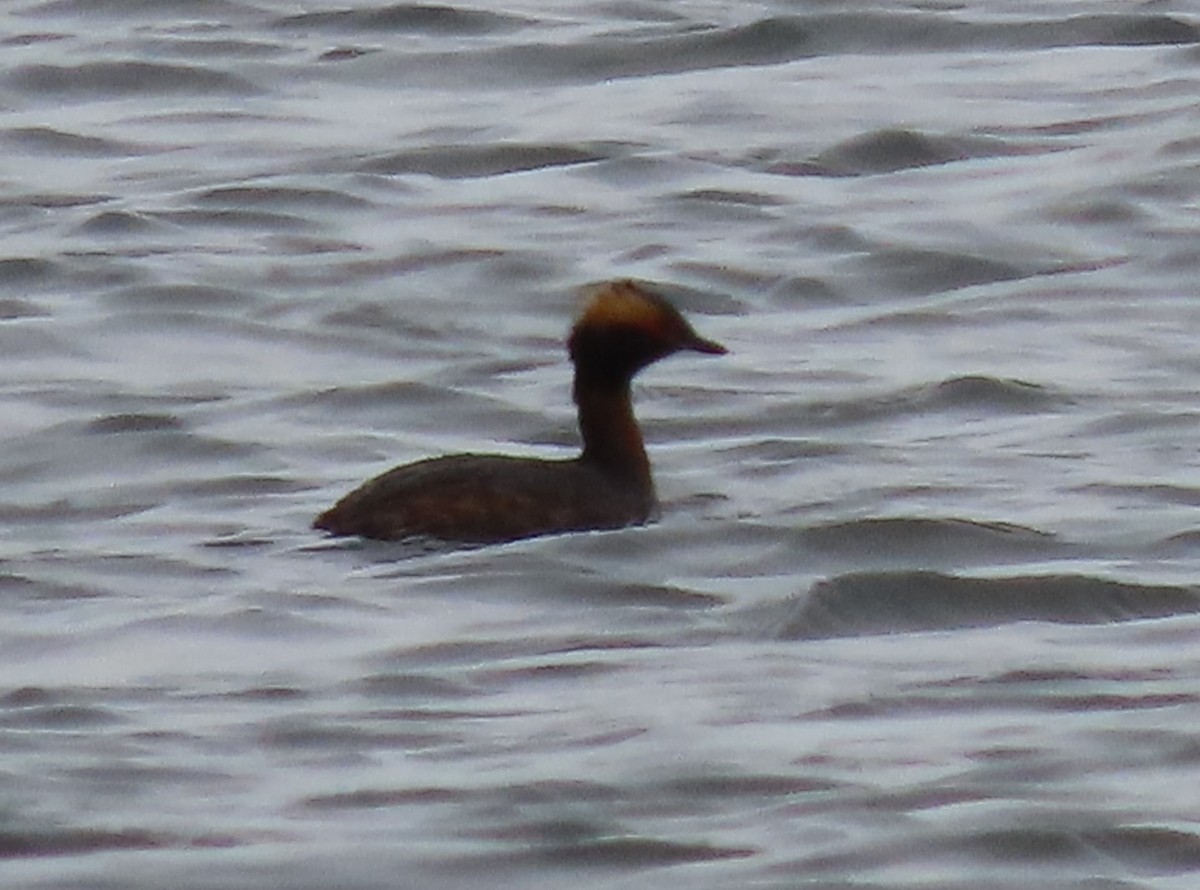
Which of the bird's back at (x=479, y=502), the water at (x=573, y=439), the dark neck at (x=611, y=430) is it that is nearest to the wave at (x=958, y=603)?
the water at (x=573, y=439)

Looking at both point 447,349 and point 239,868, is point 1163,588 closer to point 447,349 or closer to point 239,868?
point 239,868

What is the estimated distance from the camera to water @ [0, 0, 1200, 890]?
Result: 1005 centimetres

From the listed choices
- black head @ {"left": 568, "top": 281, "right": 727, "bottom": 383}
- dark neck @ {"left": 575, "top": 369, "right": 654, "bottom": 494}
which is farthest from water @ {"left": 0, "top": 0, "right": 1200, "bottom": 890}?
black head @ {"left": 568, "top": 281, "right": 727, "bottom": 383}

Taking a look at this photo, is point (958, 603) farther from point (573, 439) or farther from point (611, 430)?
point (573, 439)

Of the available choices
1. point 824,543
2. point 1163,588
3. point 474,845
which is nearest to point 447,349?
point 824,543

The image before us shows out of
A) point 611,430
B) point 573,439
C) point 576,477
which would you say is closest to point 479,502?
point 576,477

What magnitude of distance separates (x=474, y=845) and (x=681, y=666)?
170 centimetres

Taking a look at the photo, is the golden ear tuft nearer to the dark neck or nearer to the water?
the dark neck

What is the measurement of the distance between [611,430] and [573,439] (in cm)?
166

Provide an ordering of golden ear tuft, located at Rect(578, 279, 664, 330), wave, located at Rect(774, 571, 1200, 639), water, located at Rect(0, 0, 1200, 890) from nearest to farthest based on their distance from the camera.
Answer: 1. water, located at Rect(0, 0, 1200, 890)
2. wave, located at Rect(774, 571, 1200, 639)
3. golden ear tuft, located at Rect(578, 279, 664, 330)

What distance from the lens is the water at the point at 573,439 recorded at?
10047 mm

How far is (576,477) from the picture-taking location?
512 inches

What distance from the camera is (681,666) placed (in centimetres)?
1134

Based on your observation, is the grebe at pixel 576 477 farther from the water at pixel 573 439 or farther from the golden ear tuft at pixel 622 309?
the water at pixel 573 439
